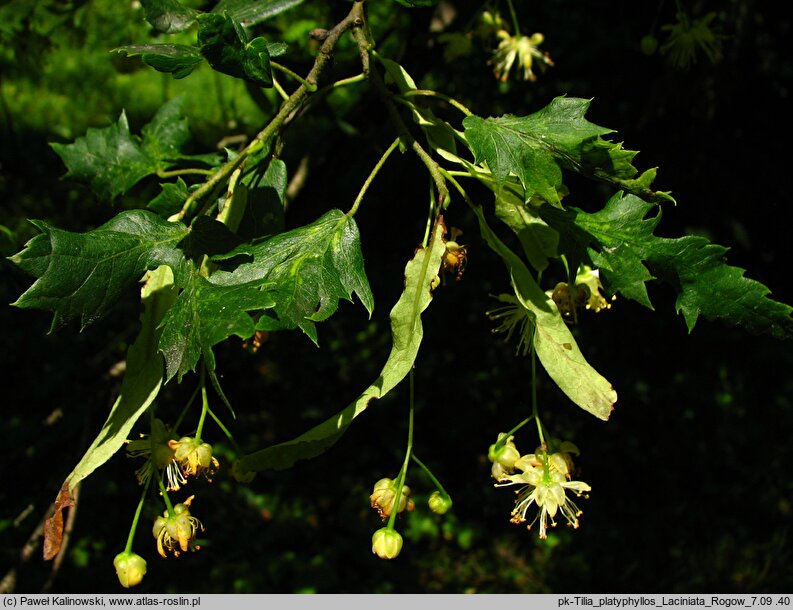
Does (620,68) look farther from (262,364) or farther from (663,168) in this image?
(262,364)

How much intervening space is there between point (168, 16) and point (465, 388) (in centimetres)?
202

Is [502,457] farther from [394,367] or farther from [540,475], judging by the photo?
[394,367]

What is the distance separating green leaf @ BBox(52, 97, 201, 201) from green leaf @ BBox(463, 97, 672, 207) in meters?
0.82

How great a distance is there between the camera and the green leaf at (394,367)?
1.10 meters

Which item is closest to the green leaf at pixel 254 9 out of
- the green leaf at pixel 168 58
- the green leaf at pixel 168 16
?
the green leaf at pixel 168 16

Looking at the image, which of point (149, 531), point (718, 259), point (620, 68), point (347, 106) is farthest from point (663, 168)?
point (149, 531)

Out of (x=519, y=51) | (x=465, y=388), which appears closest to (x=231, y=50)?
(x=519, y=51)

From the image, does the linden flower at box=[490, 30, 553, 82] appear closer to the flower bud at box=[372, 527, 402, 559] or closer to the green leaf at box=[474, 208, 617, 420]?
the green leaf at box=[474, 208, 617, 420]

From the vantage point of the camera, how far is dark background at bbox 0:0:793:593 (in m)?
2.46

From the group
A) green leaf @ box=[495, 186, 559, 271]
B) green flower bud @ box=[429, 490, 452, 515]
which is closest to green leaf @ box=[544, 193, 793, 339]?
green leaf @ box=[495, 186, 559, 271]

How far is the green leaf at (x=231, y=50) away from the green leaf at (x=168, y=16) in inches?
13.8

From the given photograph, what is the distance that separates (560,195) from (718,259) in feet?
0.86

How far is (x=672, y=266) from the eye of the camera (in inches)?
44.7

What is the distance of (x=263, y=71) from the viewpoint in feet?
3.43
